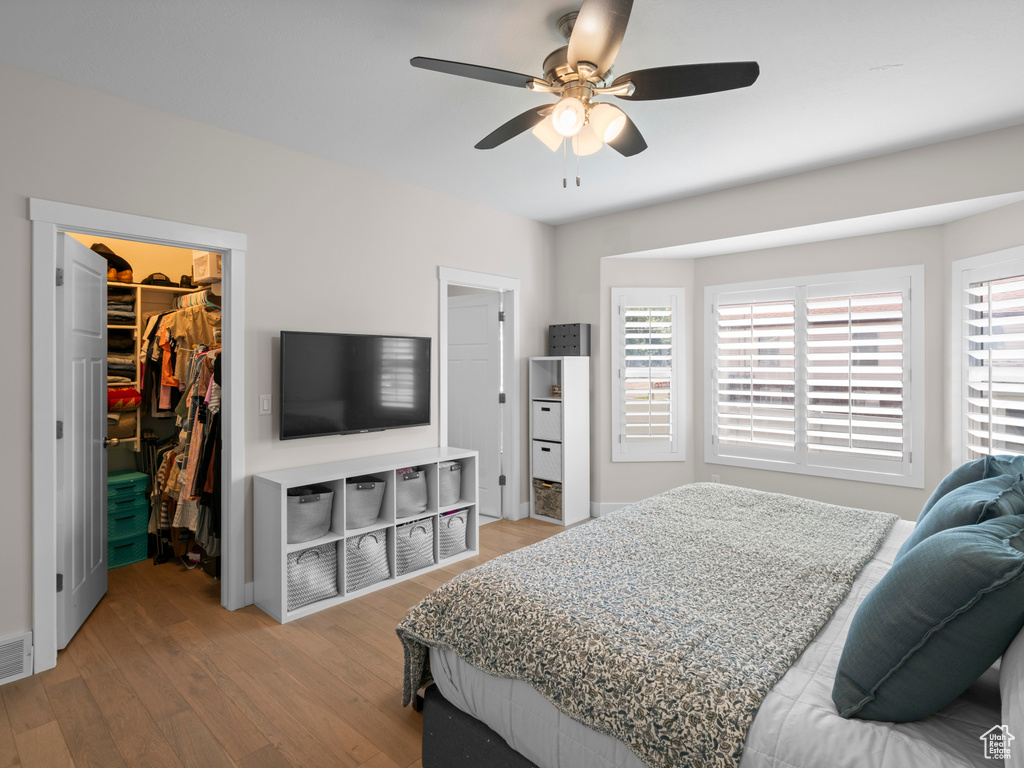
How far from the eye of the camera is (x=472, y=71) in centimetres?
192

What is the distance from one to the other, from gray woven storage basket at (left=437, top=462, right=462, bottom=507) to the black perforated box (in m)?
1.49

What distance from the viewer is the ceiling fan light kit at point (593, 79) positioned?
1.70 m

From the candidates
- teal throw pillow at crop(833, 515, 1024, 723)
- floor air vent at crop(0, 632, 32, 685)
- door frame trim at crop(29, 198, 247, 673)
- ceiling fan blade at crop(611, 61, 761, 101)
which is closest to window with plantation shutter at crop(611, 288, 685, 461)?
ceiling fan blade at crop(611, 61, 761, 101)

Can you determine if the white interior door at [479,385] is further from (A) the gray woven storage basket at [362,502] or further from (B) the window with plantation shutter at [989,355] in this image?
(B) the window with plantation shutter at [989,355]

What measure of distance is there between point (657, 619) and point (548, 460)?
10.2 feet

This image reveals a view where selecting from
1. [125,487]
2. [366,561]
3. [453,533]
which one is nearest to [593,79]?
[366,561]

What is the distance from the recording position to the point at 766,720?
121 cm

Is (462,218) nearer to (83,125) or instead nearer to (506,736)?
(83,125)

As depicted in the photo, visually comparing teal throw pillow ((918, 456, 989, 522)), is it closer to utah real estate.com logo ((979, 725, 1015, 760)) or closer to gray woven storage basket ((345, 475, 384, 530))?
utah real estate.com logo ((979, 725, 1015, 760))

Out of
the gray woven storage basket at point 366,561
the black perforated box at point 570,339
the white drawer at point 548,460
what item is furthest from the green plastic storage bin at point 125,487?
the black perforated box at point 570,339

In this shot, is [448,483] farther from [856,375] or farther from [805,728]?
[856,375]

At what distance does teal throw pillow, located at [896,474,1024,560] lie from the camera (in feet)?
4.86

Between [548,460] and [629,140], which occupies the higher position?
[629,140]

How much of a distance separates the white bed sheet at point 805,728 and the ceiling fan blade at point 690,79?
1760mm
